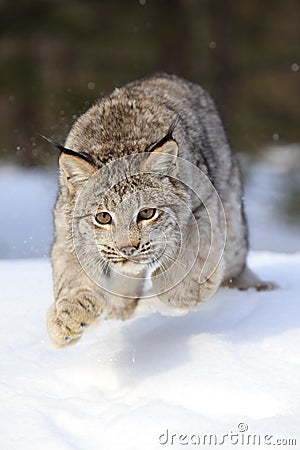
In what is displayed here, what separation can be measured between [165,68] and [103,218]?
1466cm

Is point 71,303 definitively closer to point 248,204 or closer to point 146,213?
point 146,213

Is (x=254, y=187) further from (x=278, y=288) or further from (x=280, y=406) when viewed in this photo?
(x=280, y=406)

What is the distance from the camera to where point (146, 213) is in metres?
4.09

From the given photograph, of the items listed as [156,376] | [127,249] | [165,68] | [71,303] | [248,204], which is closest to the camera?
[127,249]

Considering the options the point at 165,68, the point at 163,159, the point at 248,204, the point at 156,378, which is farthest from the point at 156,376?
the point at 165,68

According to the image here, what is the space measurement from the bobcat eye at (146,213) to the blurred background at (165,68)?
8513 millimetres

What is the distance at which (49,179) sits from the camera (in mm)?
12914

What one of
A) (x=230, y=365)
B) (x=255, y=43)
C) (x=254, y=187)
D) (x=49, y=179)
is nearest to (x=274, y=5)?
(x=255, y=43)

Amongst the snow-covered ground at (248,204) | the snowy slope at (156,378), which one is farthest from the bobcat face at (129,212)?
the snow-covered ground at (248,204)

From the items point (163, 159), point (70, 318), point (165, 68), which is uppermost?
point (163, 159)

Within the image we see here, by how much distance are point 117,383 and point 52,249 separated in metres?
0.90

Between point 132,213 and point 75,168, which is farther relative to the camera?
point 75,168

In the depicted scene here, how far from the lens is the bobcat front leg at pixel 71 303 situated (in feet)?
13.6

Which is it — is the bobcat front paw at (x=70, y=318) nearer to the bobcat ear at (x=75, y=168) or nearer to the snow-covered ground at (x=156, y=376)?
the snow-covered ground at (x=156, y=376)
